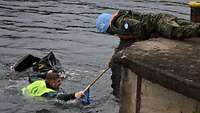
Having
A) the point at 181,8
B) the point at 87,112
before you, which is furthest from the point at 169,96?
the point at 181,8

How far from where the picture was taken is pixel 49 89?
10594 mm

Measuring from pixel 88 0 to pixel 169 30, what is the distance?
782 inches

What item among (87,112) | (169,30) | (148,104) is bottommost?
(87,112)

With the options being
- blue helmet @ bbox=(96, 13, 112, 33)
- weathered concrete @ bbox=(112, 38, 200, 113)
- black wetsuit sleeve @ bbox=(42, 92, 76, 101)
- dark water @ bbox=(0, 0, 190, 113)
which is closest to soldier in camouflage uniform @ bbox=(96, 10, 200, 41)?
blue helmet @ bbox=(96, 13, 112, 33)

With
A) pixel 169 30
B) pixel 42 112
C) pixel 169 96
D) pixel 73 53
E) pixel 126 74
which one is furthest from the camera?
pixel 73 53

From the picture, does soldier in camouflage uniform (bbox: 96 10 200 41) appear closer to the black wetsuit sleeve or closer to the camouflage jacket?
the camouflage jacket

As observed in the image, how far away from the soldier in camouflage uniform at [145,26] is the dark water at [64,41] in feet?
8.73

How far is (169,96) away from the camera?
4688 millimetres

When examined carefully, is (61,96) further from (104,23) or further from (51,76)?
(104,23)

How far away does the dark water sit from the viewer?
10789 mm

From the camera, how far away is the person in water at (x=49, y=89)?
33.6 feet

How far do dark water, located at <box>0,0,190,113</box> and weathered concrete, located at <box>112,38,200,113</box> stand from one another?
5.15m

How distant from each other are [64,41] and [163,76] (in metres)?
13.0

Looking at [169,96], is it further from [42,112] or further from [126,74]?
[42,112]
